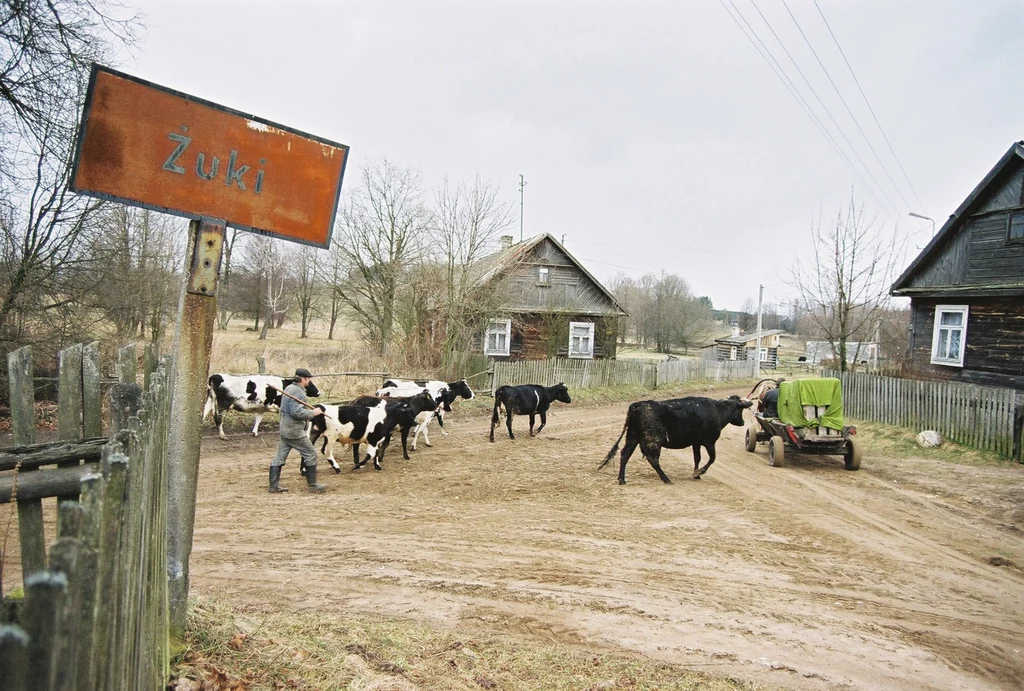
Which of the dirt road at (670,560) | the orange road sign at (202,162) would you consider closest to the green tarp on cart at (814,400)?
the dirt road at (670,560)

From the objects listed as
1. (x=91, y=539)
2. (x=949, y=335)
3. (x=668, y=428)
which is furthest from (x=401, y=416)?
(x=949, y=335)

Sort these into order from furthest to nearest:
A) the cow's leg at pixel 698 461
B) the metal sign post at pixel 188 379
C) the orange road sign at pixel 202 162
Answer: the cow's leg at pixel 698 461 < the metal sign post at pixel 188 379 < the orange road sign at pixel 202 162

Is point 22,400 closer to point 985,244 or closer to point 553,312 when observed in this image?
point 985,244

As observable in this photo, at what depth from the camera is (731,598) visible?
6.09 metres

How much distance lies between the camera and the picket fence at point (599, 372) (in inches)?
861

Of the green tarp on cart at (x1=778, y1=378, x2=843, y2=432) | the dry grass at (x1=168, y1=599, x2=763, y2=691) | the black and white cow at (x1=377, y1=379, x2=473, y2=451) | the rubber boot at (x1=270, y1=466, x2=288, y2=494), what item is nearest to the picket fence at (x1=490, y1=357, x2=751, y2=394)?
the black and white cow at (x1=377, y1=379, x2=473, y2=451)

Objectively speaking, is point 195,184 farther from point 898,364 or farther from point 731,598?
point 898,364

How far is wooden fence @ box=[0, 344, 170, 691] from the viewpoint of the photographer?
102 centimetres

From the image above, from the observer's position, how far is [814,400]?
12.6 meters

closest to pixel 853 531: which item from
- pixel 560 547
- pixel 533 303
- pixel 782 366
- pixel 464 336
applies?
pixel 560 547

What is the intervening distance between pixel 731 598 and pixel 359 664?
12.7 feet

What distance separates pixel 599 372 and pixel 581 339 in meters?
5.38

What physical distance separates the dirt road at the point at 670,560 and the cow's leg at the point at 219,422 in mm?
1202

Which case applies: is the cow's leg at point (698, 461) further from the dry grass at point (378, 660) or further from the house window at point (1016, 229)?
the house window at point (1016, 229)
